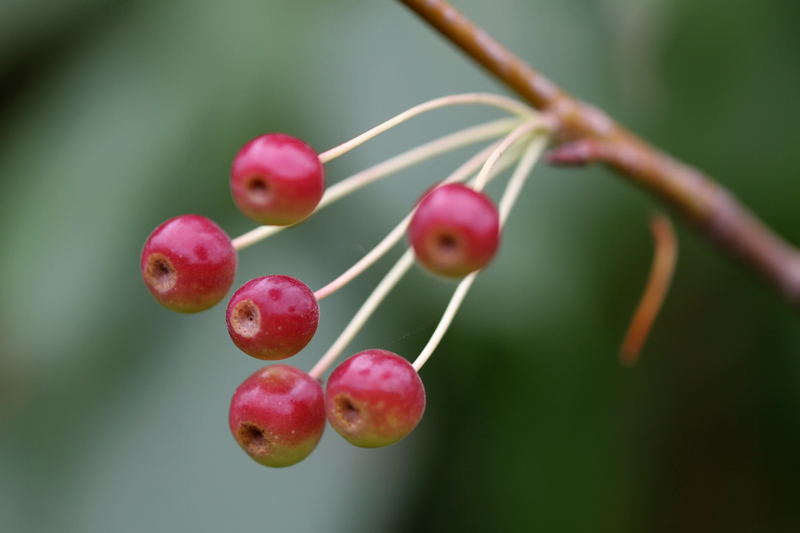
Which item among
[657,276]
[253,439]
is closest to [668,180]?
[657,276]

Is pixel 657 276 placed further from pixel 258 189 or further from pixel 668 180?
pixel 258 189

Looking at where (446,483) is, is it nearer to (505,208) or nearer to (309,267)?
(309,267)

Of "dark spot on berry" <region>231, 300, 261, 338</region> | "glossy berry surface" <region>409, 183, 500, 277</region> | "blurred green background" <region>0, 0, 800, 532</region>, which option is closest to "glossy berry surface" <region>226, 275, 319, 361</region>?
"dark spot on berry" <region>231, 300, 261, 338</region>

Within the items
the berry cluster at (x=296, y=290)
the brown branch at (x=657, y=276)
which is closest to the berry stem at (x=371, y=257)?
the berry cluster at (x=296, y=290)

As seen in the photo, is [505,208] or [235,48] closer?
[505,208]

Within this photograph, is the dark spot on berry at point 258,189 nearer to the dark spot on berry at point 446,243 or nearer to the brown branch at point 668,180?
the dark spot on berry at point 446,243

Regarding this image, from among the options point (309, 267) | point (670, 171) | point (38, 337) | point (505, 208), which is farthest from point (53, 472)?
point (670, 171)
